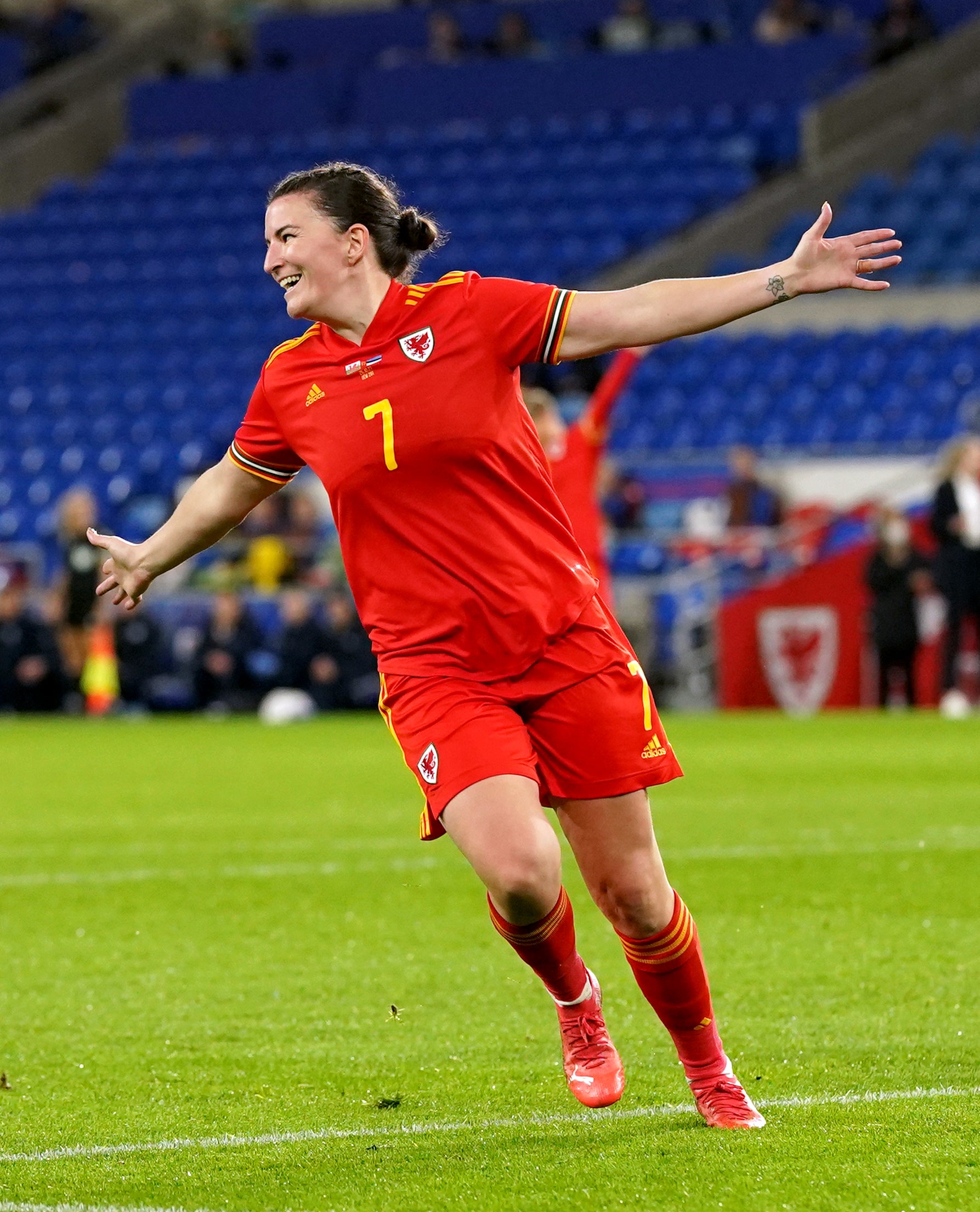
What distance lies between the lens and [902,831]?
989cm

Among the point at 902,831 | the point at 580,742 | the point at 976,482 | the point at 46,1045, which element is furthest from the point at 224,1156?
the point at 976,482

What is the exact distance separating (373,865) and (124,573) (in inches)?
174

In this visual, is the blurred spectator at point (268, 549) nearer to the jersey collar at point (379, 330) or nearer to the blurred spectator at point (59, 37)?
the blurred spectator at point (59, 37)

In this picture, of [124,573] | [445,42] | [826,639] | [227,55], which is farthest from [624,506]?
[124,573]

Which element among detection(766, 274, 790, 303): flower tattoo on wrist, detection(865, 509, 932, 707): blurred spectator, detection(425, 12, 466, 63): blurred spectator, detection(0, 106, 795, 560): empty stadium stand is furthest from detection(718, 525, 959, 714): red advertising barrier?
detection(425, 12, 466, 63): blurred spectator

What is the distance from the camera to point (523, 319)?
4.57 meters

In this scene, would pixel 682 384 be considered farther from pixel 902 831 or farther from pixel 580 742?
pixel 580 742

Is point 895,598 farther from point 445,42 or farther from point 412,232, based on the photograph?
point 445,42

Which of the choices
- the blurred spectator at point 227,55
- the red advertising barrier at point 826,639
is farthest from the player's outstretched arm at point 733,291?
the blurred spectator at point 227,55

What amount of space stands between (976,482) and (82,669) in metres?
9.23

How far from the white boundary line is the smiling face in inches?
186

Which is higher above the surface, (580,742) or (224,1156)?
(580,742)

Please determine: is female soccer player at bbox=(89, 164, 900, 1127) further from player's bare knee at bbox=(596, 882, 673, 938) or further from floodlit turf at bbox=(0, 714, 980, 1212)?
floodlit turf at bbox=(0, 714, 980, 1212)

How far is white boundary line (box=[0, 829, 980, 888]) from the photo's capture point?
9078 millimetres
